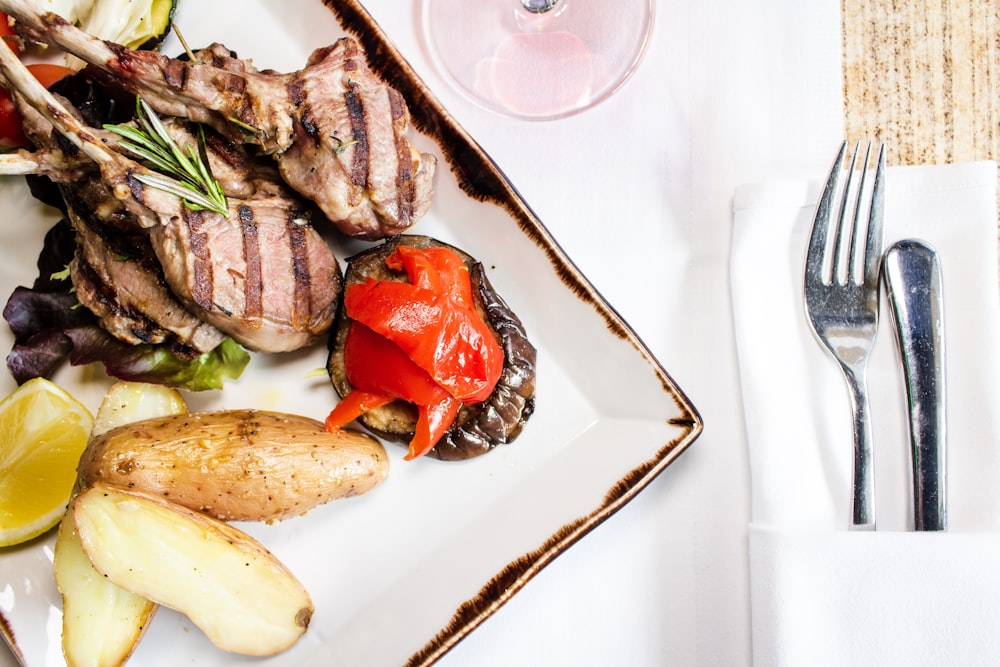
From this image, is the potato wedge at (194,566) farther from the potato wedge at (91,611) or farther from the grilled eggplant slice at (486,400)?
the grilled eggplant slice at (486,400)

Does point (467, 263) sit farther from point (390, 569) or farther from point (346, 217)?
point (390, 569)

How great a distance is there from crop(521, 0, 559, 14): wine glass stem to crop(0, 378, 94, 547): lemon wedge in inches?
69.8

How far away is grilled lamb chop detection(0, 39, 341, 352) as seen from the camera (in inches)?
74.8

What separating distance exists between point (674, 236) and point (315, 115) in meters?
1.15

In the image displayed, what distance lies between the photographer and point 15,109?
2.20m

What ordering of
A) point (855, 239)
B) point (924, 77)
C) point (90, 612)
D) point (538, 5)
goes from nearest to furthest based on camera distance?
point (90, 612), point (855, 239), point (538, 5), point (924, 77)

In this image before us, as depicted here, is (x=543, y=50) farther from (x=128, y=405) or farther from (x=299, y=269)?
(x=128, y=405)

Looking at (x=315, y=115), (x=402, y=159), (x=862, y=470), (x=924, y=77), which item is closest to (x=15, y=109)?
(x=315, y=115)

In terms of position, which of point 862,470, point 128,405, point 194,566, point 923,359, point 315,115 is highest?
point 315,115

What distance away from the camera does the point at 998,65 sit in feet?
8.23

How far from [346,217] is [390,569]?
1.03m

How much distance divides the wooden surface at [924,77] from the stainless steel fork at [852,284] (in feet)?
0.91

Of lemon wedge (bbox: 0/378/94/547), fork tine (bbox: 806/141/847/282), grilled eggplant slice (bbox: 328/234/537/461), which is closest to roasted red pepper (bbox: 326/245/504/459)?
grilled eggplant slice (bbox: 328/234/537/461)

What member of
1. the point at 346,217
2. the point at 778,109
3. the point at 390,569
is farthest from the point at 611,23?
the point at 390,569
